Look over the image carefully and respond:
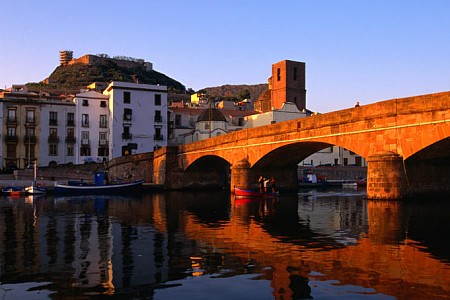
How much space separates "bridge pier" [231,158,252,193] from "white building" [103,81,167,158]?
3311 centimetres

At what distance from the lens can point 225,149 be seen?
42.2 meters

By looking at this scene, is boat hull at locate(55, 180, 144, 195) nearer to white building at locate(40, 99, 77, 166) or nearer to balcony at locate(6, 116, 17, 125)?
white building at locate(40, 99, 77, 166)

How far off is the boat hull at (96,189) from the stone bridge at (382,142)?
1243 cm

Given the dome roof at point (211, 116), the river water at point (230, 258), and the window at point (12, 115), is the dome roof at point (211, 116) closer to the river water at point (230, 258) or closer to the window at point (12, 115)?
the window at point (12, 115)

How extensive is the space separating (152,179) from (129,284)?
47.3 m

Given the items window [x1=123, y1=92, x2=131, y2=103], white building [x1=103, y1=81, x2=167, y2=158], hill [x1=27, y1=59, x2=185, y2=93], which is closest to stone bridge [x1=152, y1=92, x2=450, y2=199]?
white building [x1=103, y1=81, x2=167, y2=158]

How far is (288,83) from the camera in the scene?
10212cm

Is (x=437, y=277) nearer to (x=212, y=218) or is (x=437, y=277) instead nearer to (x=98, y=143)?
(x=212, y=218)

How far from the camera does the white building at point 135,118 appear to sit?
70.9 meters

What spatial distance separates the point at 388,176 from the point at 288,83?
260 feet

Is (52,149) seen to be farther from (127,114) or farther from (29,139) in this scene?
(127,114)

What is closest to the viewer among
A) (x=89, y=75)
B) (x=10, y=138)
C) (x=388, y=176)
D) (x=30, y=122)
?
(x=388, y=176)

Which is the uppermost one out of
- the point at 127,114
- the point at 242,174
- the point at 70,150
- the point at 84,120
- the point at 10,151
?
the point at 127,114

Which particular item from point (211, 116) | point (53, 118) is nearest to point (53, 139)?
point (53, 118)
